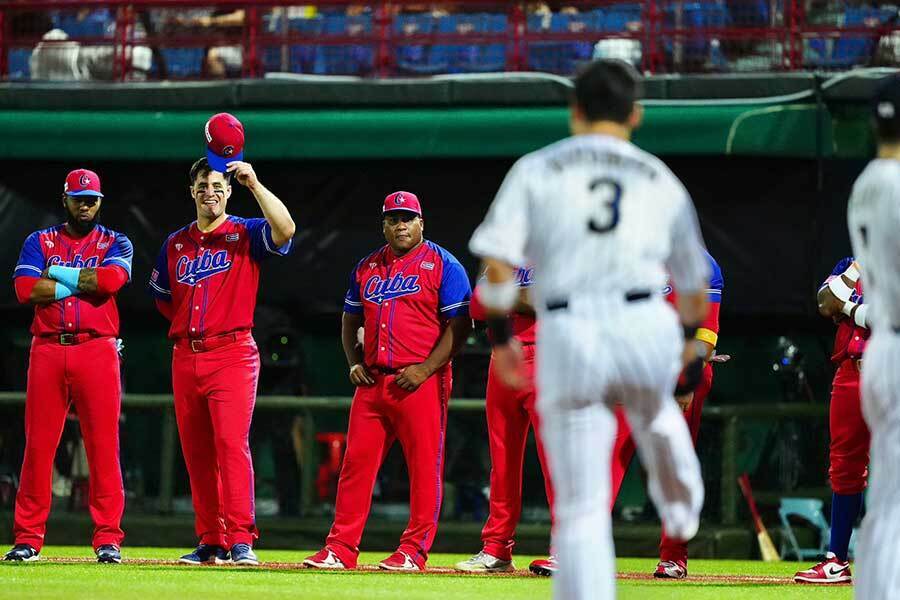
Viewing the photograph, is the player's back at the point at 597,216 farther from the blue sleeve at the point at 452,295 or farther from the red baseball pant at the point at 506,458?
the blue sleeve at the point at 452,295

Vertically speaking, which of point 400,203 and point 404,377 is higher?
point 400,203

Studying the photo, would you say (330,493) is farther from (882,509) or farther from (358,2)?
(882,509)

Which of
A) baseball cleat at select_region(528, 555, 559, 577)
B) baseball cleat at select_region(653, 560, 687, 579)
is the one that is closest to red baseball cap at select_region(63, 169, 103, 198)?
baseball cleat at select_region(528, 555, 559, 577)

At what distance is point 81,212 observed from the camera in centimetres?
930

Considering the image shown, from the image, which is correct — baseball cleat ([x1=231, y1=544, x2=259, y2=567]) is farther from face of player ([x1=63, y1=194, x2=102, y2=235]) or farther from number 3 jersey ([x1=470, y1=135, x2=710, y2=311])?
number 3 jersey ([x1=470, y1=135, x2=710, y2=311])

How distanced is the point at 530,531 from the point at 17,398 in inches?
163

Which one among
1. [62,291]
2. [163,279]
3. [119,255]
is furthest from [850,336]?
[62,291]

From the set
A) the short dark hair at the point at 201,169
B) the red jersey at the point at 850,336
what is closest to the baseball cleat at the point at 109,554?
the short dark hair at the point at 201,169

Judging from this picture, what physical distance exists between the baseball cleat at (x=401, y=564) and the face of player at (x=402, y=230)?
1747mm

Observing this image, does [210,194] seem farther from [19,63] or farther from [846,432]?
[19,63]

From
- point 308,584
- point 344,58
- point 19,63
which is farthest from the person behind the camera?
point 19,63

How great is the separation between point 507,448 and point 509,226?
416cm

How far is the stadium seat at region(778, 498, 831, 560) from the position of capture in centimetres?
1214

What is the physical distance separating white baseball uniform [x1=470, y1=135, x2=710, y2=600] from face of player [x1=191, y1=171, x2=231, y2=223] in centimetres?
425
